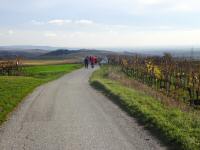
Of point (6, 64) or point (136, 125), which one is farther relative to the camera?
point (6, 64)

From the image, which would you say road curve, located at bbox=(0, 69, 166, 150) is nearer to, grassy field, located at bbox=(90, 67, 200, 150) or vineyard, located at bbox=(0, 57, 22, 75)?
grassy field, located at bbox=(90, 67, 200, 150)

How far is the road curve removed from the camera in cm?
1106

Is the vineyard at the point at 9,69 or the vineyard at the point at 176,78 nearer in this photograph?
the vineyard at the point at 176,78

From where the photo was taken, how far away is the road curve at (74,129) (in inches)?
436

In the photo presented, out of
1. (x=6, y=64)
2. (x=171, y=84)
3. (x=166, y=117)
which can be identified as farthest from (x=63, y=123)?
(x=6, y=64)

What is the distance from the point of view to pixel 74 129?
527 inches

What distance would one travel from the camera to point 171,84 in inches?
1288

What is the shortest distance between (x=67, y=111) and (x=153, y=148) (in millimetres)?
7578

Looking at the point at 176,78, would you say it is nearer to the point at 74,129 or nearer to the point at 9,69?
the point at 74,129

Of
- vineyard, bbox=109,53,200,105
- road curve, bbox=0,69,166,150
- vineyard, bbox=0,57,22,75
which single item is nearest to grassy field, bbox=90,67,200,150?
road curve, bbox=0,69,166,150

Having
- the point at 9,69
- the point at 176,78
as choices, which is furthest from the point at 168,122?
the point at 9,69

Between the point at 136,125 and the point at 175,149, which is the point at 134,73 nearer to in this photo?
the point at 136,125

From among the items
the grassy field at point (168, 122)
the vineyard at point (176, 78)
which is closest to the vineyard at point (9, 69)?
the vineyard at point (176, 78)

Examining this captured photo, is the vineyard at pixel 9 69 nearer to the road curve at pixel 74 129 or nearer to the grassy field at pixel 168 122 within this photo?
the road curve at pixel 74 129
